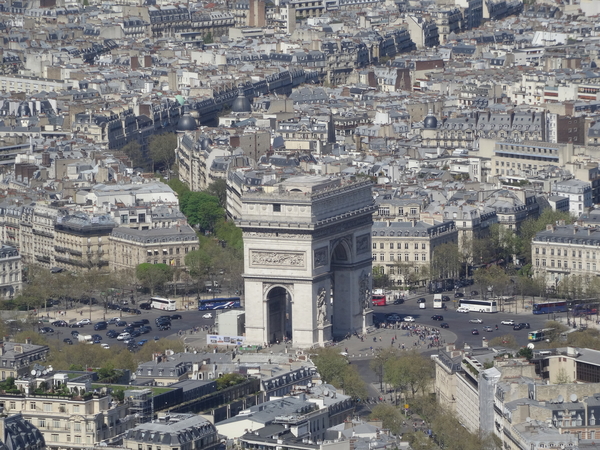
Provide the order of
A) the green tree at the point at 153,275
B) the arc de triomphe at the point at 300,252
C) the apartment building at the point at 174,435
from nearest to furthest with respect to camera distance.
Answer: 1. the apartment building at the point at 174,435
2. the arc de triomphe at the point at 300,252
3. the green tree at the point at 153,275

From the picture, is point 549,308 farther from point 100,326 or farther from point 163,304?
point 100,326

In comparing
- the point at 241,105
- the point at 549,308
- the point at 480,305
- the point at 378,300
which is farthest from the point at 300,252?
the point at 241,105

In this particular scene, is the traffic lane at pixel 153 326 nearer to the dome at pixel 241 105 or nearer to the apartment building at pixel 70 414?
the apartment building at pixel 70 414

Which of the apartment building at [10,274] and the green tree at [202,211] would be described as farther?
the green tree at [202,211]

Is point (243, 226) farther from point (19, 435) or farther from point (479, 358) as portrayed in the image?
point (19, 435)

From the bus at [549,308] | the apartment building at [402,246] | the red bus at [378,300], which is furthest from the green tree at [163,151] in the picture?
the bus at [549,308]

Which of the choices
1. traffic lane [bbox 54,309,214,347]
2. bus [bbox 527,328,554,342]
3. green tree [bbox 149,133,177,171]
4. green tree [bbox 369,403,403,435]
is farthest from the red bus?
green tree [bbox 149,133,177,171]
